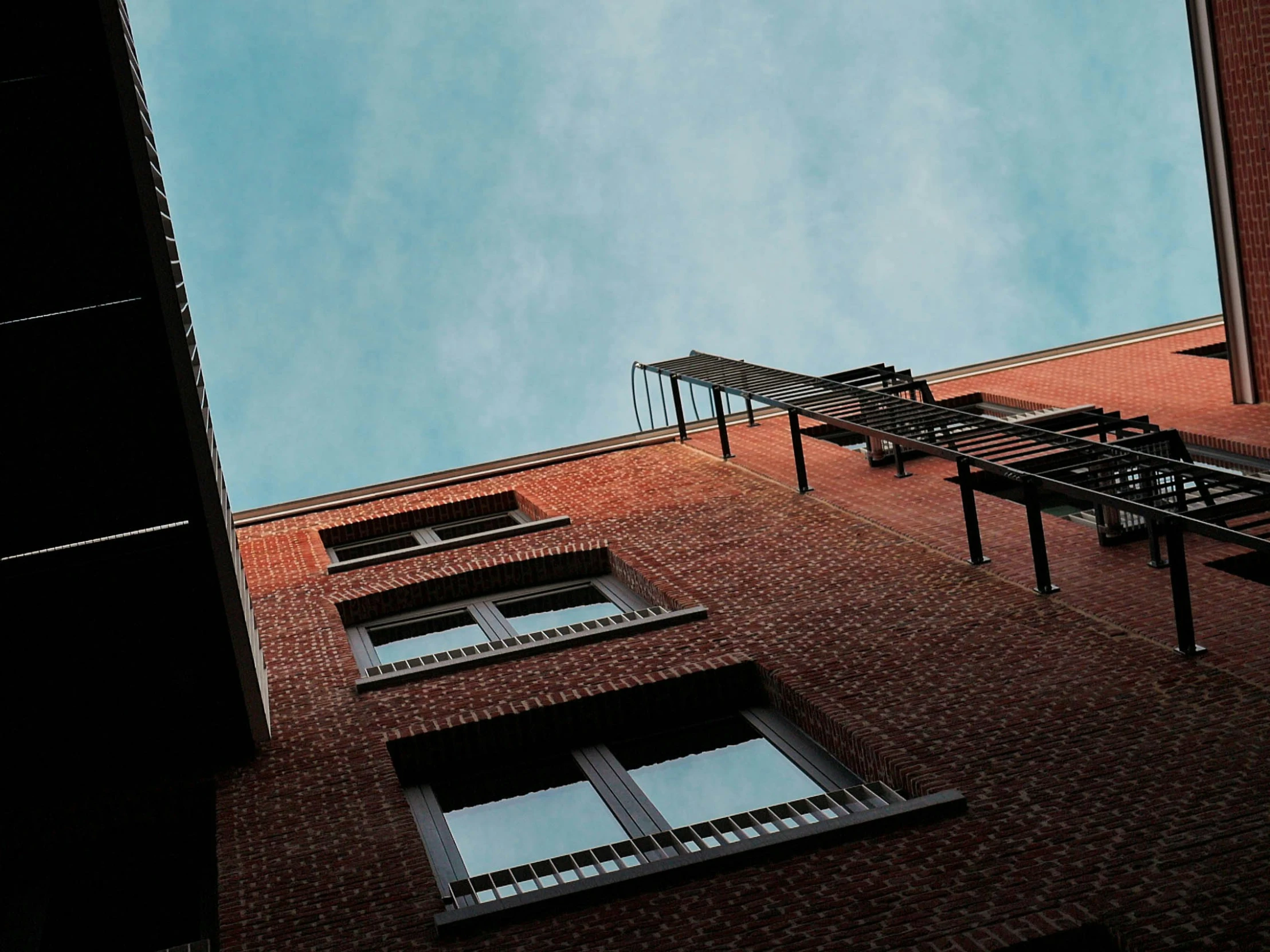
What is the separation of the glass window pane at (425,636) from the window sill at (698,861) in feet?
14.0

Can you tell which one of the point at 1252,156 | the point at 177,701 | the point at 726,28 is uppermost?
the point at 726,28

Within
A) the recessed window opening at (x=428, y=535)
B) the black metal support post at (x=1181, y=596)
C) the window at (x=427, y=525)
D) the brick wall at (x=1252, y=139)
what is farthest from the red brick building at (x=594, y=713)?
the brick wall at (x=1252, y=139)

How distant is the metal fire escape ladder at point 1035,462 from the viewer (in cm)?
754

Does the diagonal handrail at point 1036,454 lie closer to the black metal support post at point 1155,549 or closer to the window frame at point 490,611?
the black metal support post at point 1155,549

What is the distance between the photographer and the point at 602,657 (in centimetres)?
895

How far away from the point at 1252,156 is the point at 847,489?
5.36 m

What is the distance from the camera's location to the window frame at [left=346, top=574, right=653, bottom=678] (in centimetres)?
1062

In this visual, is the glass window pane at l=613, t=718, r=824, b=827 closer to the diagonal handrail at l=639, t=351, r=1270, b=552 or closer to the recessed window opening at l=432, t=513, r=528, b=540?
the diagonal handrail at l=639, t=351, r=1270, b=552

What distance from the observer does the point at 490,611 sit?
11.2 meters

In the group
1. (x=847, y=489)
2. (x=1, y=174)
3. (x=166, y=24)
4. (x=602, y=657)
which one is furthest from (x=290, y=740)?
(x=166, y=24)

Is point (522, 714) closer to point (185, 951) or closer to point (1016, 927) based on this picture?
point (185, 951)

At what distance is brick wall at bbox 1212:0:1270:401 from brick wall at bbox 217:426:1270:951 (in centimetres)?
452

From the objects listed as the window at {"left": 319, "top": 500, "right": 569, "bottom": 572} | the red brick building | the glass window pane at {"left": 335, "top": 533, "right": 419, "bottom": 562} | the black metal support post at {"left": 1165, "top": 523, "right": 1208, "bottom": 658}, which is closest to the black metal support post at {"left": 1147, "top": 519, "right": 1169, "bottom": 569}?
the red brick building

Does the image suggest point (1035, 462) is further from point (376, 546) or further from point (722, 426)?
point (376, 546)
